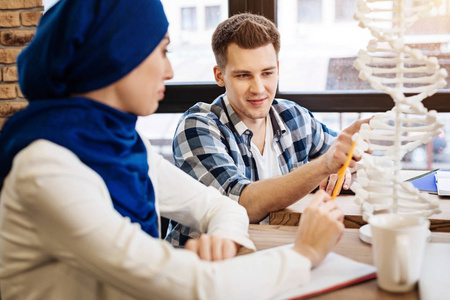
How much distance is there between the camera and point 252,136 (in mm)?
1894

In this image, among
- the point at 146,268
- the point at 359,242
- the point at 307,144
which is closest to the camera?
the point at 146,268

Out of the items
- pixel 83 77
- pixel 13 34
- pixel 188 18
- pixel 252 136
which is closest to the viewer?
pixel 83 77

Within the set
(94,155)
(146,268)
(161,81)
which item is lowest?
(146,268)

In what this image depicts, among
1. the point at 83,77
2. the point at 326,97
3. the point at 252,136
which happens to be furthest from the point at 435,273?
the point at 326,97

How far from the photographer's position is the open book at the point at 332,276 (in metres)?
0.88

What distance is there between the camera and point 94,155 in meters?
0.89

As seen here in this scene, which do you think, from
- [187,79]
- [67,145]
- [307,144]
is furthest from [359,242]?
[187,79]

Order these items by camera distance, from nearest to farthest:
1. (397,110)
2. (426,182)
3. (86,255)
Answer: (86,255) → (397,110) → (426,182)

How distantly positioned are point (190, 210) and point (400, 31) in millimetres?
629

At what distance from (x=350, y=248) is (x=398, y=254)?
0.27 m

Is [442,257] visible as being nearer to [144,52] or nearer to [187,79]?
[144,52]

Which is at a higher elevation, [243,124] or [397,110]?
[397,110]

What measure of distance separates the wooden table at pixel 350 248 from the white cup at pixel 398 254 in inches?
0.8

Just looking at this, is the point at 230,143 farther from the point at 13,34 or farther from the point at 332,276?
the point at 13,34
